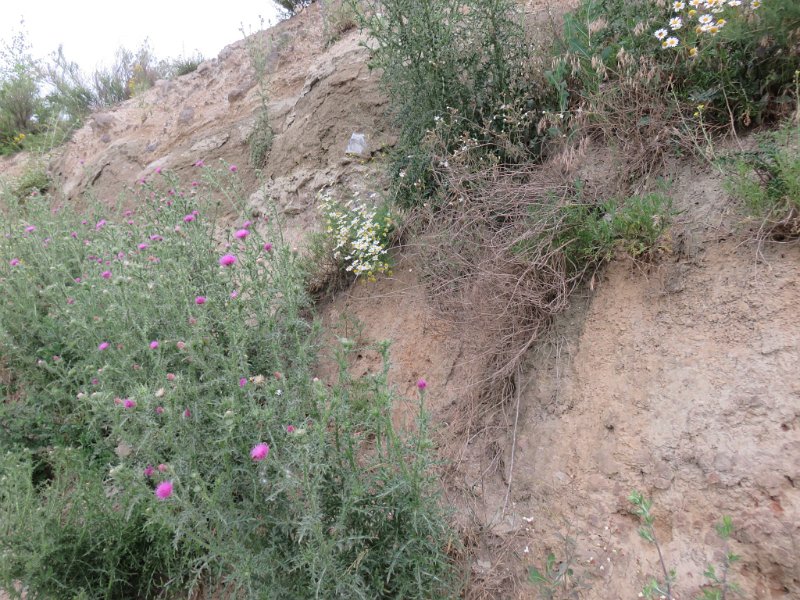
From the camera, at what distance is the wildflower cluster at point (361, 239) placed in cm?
356

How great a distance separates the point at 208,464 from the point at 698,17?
331cm

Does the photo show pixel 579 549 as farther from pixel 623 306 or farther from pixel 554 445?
pixel 623 306

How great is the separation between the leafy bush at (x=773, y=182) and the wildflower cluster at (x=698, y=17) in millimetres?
705

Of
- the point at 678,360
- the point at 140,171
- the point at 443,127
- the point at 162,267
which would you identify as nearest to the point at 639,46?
the point at 443,127

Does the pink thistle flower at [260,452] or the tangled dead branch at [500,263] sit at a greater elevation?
the pink thistle flower at [260,452]

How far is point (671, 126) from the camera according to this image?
2889 millimetres

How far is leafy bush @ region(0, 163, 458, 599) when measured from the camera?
1919 mm

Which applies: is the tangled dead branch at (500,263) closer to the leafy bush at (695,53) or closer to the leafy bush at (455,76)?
the leafy bush at (455,76)

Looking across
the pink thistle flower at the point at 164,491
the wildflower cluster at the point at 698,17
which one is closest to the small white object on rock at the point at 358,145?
the wildflower cluster at the point at 698,17

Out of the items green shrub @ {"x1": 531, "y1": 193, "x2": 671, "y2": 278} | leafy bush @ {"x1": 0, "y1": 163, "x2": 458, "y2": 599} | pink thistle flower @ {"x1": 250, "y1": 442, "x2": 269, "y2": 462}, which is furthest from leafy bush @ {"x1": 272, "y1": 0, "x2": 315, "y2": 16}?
pink thistle flower @ {"x1": 250, "y1": 442, "x2": 269, "y2": 462}

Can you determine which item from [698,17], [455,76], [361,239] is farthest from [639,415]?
[455,76]

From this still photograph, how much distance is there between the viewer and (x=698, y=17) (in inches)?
118

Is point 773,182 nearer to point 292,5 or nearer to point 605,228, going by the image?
point 605,228

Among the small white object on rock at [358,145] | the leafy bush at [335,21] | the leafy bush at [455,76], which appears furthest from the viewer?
the leafy bush at [335,21]
